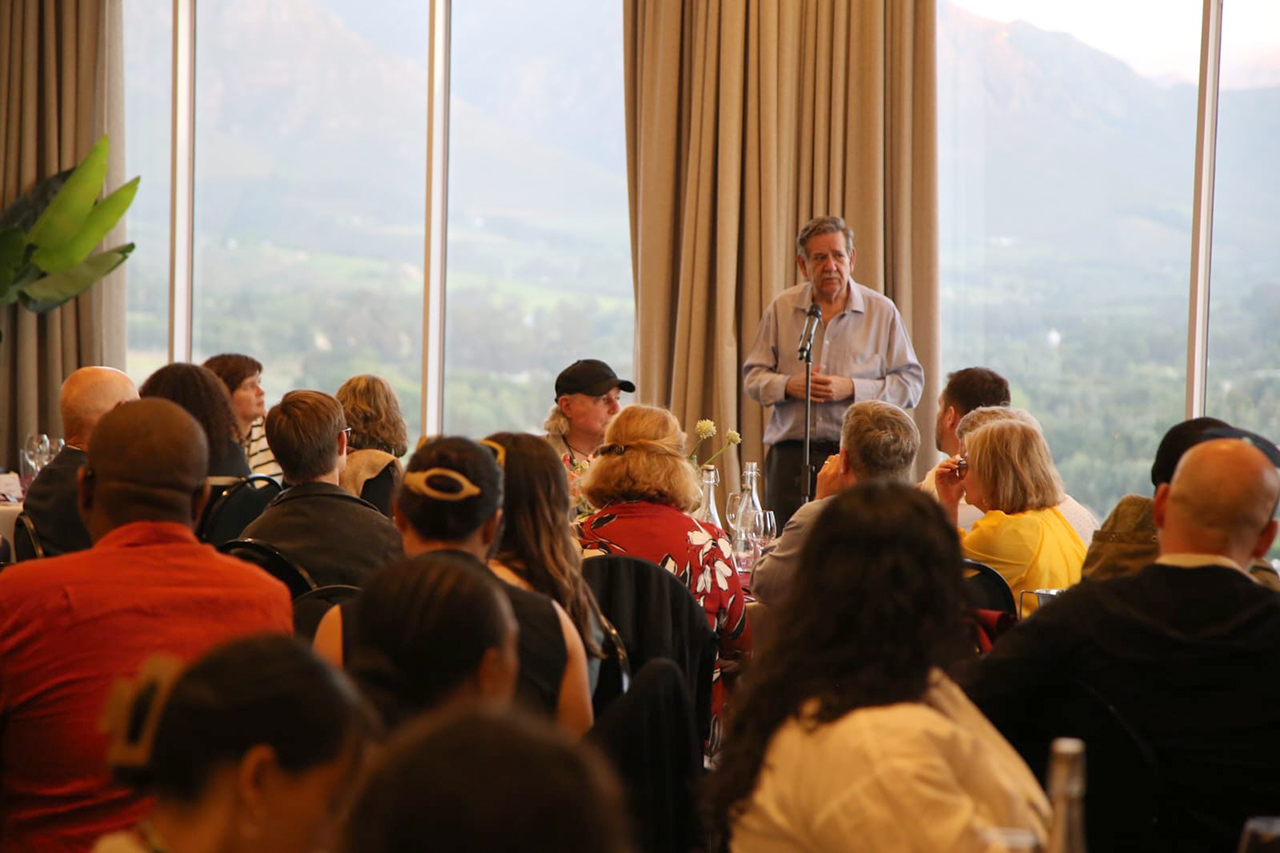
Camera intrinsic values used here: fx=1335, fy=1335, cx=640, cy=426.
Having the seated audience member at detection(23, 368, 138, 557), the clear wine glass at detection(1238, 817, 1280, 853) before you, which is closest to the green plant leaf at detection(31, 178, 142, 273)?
the seated audience member at detection(23, 368, 138, 557)

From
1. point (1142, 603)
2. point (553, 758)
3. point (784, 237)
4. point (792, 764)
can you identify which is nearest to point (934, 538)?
point (792, 764)

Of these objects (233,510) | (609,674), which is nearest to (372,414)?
(233,510)

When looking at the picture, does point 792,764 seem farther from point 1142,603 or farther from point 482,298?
point 482,298

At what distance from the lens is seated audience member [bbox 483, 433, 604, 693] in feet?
7.07

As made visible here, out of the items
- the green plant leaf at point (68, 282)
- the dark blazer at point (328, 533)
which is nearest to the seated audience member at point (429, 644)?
the dark blazer at point (328, 533)

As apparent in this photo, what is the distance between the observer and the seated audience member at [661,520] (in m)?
2.92

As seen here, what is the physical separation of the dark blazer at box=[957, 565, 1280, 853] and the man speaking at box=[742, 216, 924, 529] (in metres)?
2.96

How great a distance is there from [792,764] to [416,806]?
0.81 meters

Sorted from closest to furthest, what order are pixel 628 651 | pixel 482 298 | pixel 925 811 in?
1. pixel 925 811
2. pixel 628 651
3. pixel 482 298

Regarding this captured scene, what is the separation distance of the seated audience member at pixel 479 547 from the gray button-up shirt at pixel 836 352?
9.26 feet

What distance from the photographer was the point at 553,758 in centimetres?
65

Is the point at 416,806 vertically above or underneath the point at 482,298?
underneath

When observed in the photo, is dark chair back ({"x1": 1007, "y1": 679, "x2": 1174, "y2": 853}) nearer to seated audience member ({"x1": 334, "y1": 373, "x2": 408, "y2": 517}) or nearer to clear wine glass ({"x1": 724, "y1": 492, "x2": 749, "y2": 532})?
clear wine glass ({"x1": 724, "y1": 492, "x2": 749, "y2": 532})

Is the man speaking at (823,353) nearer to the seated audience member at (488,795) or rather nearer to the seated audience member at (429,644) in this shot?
the seated audience member at (429,644)
